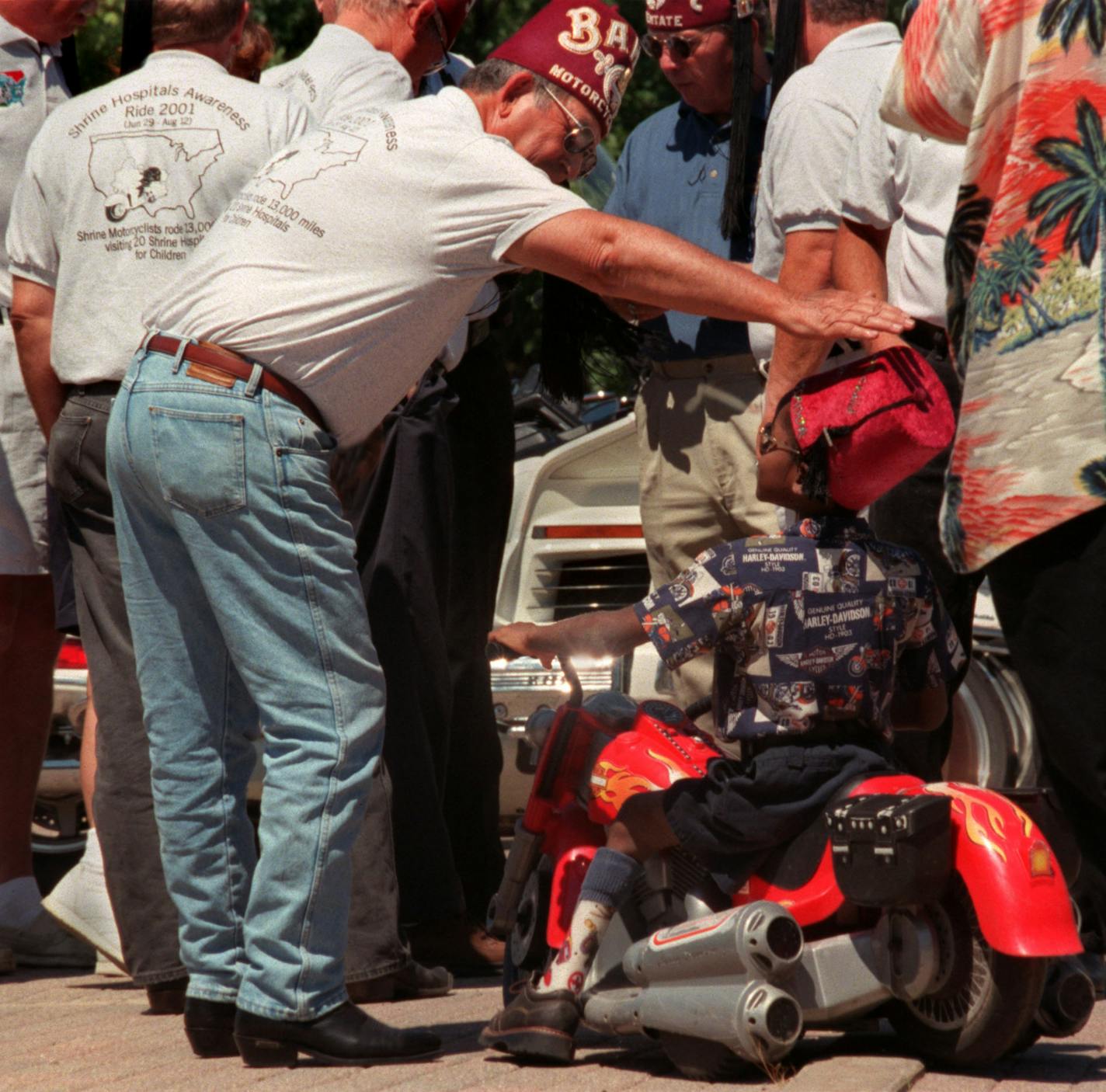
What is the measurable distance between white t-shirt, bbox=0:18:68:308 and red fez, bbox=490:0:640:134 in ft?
5.93

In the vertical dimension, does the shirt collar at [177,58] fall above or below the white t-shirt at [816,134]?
above

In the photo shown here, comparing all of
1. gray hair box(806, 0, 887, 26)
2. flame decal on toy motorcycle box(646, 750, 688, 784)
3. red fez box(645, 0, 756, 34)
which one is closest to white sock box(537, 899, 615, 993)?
flame decal on toy motorcycle box(646, 750, 688, 784)

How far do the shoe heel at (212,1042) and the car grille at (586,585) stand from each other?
2.79 meters

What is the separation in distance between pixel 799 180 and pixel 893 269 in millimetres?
358

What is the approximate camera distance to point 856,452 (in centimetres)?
374

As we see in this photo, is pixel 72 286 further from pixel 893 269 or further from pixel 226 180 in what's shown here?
pixel 893 269

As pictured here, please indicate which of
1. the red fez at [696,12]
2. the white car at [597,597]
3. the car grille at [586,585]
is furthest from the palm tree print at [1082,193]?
the car grille at [586,585]

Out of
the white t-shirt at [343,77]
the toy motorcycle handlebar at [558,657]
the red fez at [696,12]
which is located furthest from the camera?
the red fez at [696,12]

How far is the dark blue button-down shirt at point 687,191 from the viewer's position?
523 cm

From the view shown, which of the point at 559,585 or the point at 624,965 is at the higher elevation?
the point at 624,965

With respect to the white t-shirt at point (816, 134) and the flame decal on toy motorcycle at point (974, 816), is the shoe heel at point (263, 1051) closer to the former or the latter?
the flame decal on toy motorcycle at point (974, 816)

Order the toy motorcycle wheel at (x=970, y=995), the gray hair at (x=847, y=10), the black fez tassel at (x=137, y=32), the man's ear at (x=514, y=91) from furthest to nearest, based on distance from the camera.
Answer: the gray hair at (x=847, y=10)
the black fez tassel at (x=137, y=32)
the man's ear at (x=514, y=91)
the toy motorcycle wheel at (x=970, y=995)

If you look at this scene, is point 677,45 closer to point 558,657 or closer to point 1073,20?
point 558,657

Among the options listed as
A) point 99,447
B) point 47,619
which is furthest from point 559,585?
point 99,447
